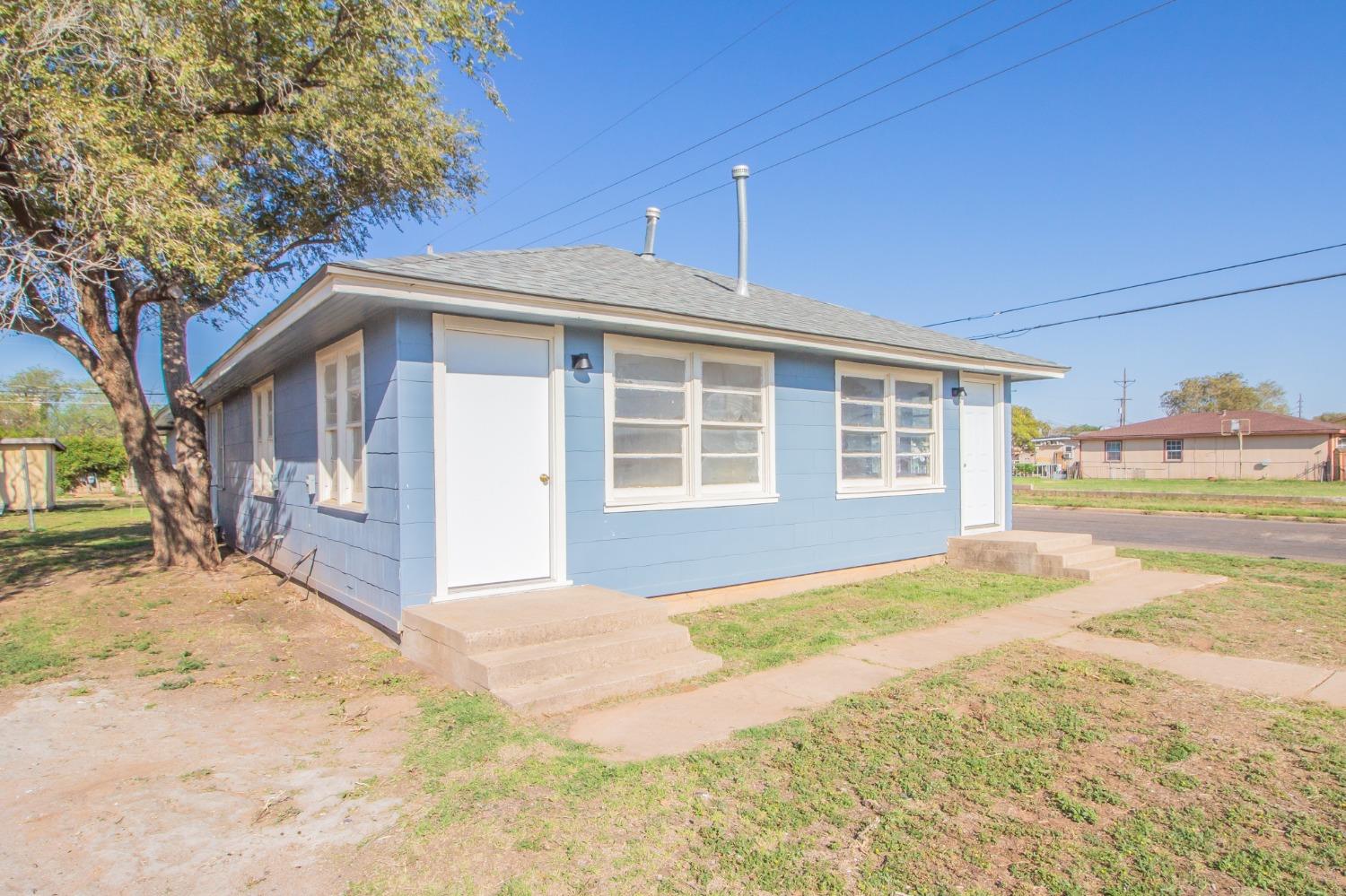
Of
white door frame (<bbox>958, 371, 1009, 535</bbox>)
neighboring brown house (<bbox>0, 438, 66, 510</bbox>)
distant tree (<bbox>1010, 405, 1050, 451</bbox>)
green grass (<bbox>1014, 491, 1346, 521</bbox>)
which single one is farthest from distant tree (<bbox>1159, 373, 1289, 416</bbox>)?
neighboring brown house (<bbox>0, 438, 66, 510</bbox>)

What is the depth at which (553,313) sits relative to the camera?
234 inches

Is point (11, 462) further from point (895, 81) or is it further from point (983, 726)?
point (983, 726)

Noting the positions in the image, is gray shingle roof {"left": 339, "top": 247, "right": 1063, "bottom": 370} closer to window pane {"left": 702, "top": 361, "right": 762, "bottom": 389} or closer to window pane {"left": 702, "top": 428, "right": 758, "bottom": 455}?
window pane {"left": 702, "top": 361, "right": 762, "bottom": 389}

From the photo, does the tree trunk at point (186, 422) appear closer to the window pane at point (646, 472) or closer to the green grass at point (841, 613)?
the window pane at point (646, 472)

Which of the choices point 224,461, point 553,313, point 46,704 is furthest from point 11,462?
point 553,313

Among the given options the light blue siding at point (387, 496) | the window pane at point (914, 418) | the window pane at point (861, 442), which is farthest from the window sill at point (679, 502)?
the window pane at point (914, 418)

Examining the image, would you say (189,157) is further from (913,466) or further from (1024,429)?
(1024,429)

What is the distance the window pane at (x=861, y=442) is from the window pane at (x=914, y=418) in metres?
0.51

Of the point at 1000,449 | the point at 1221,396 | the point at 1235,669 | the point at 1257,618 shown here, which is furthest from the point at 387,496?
the point at 1221,396

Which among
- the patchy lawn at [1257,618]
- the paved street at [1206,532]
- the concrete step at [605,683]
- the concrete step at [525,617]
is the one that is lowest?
the paved street at [1206,532]

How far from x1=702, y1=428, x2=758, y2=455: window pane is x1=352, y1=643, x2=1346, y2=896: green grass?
343 cm

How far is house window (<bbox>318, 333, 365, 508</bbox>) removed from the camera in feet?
21.7

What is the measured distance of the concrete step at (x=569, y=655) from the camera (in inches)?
178

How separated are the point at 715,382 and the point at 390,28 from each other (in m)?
6.05
